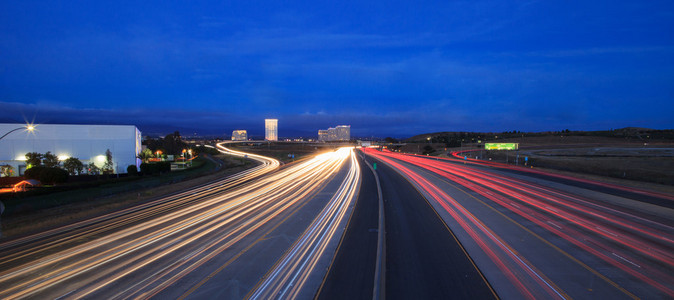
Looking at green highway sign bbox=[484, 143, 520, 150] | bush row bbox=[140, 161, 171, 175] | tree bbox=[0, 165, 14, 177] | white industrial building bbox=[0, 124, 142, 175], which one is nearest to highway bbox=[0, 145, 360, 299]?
bush row bbox=[140, 161, 171, 175]

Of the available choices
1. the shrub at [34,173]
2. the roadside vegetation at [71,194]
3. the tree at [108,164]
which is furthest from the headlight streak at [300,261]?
the tree at [108,164]

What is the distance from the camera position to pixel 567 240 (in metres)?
12.1

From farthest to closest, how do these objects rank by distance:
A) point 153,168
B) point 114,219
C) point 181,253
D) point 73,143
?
point 73,143, point 153,168, point 114,219, point 181,253

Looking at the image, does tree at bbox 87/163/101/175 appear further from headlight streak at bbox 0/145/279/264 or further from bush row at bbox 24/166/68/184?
headlight streak at bbox 0/145/279/264

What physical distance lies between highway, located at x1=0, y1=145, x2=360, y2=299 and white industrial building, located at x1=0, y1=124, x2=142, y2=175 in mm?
38313

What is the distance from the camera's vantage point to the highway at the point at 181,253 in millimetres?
8758

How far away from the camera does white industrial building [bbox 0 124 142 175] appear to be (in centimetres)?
4347

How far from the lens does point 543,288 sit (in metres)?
8.32

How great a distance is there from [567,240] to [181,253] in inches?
652

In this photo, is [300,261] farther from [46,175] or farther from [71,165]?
[71,165]

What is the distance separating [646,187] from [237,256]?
33.3m

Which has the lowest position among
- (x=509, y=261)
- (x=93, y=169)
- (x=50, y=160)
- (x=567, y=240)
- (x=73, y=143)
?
(x=93, y=169)

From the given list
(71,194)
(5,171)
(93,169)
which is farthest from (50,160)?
(71,194)

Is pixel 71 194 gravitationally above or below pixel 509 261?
below
